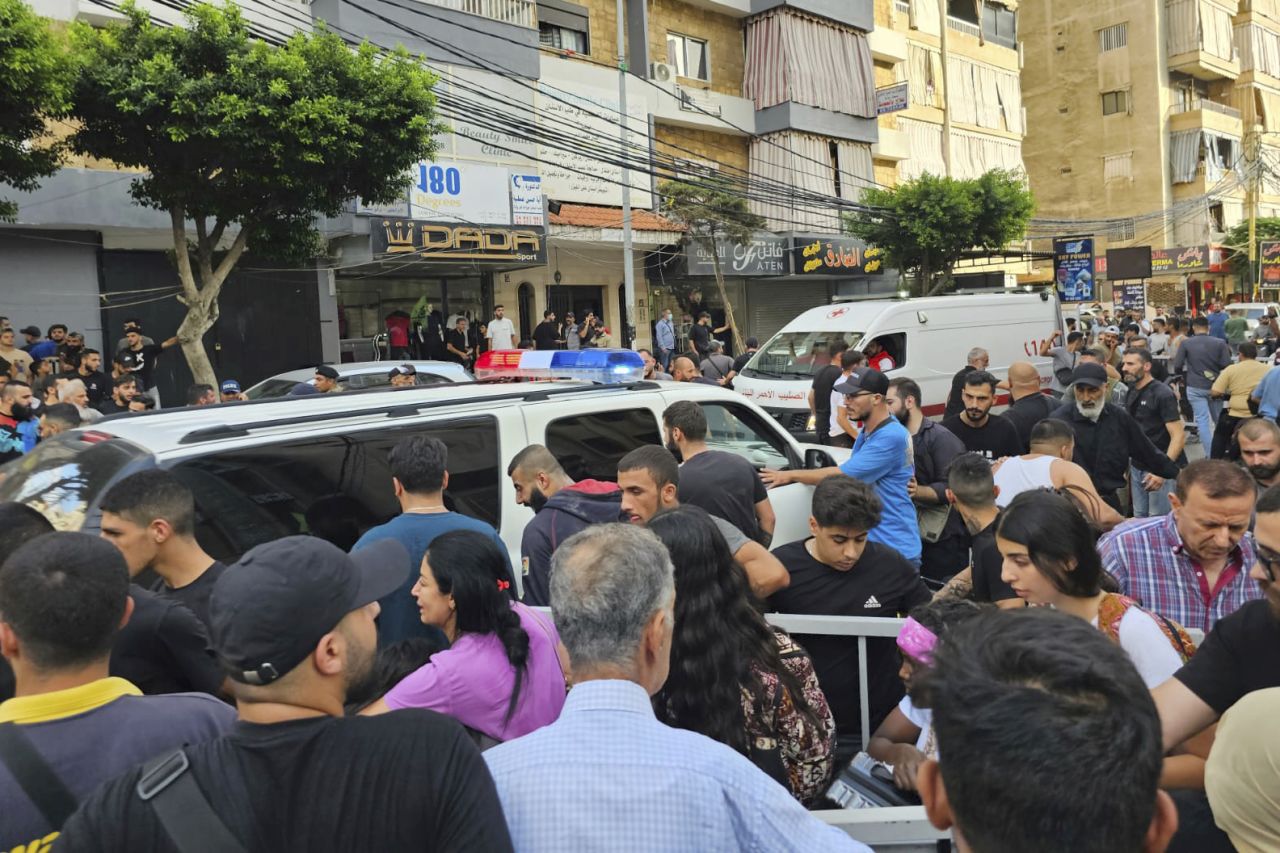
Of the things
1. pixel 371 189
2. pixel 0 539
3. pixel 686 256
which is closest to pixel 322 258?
pixel 371 189

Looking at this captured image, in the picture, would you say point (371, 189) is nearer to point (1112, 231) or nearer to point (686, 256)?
point (686, 256)

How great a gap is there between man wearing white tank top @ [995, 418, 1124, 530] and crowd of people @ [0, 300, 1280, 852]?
0.83 m

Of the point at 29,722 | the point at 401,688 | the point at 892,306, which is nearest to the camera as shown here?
the point at 29,722

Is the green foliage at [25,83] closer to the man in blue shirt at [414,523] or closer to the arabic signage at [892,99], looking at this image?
the man in blue shirt at [414,523]

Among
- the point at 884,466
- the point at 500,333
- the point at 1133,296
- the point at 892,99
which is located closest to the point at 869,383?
the point at 884,466

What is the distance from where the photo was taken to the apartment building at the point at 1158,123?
40.2m

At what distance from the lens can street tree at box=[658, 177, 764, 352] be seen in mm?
20953

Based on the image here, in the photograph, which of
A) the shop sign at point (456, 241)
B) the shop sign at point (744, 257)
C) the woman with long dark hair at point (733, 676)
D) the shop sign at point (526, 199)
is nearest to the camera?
the woman with long dark hair at point (733, 676)

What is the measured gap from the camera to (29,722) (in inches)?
74.4

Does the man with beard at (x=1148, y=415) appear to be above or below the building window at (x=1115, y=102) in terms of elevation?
below

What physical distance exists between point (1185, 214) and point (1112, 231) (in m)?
2.82

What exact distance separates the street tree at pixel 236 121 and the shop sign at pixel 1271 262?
40.0 m

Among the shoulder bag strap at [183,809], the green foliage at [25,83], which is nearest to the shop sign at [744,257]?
the green foliage at [25,83]

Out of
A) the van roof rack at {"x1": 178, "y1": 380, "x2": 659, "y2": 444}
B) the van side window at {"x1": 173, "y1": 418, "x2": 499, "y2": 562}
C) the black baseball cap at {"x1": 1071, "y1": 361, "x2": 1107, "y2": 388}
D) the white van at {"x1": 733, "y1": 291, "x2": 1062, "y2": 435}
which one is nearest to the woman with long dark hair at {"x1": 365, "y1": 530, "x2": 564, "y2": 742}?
the van side window at {"x1": 173, "y1": 418, "x2": 499, "y2": 562}
